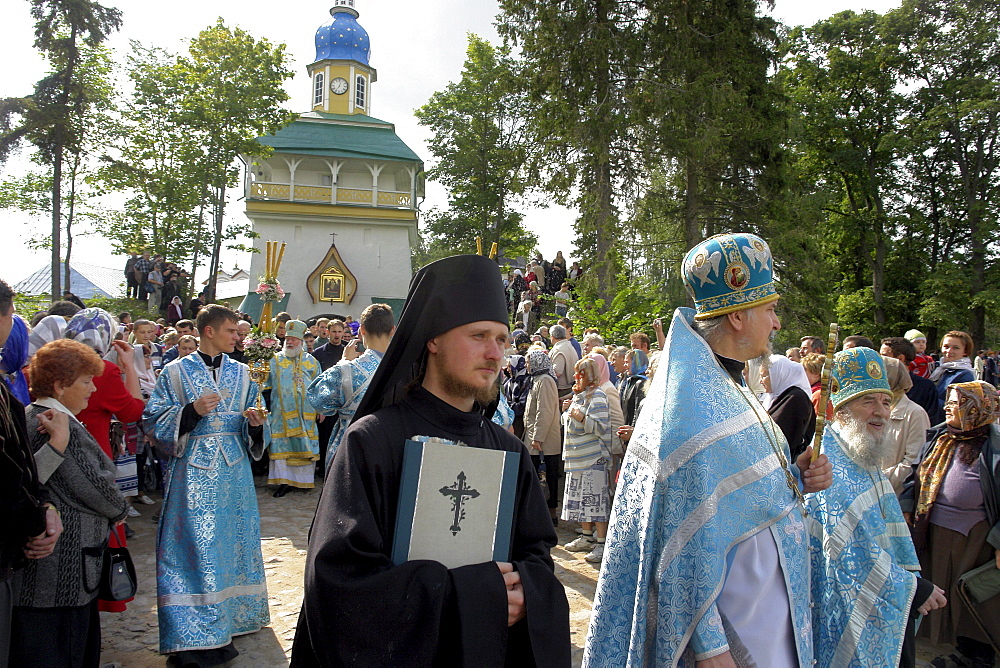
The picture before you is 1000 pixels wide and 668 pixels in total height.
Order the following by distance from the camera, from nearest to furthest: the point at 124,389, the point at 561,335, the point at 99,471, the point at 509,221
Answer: the point at 99,471 < the point at 124,389 < the point at 561,335 < the point at 509,221

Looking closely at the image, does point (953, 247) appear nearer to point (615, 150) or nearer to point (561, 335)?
point (615, 150)

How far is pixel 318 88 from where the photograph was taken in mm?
43000

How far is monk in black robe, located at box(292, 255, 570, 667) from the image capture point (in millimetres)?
1826

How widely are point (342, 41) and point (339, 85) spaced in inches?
128

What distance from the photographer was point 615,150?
1992cm

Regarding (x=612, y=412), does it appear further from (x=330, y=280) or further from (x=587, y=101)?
(x=330, y=280)

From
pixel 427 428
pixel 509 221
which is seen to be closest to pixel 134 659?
pixel 427 428

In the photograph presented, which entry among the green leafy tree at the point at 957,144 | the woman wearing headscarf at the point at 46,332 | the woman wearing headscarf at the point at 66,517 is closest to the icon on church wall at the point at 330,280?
the green leafy tree at the point at 957,144

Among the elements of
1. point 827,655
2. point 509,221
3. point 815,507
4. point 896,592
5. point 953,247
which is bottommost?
point 827,655

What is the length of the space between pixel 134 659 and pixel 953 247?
32.1 metres

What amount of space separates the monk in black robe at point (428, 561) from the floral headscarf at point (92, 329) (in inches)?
184

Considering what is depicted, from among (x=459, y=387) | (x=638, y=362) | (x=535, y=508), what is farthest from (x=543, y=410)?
(x=459, y=387)

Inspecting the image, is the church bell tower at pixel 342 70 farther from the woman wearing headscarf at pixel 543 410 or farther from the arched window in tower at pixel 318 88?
the woman wearing headscarf at pixel 543 410

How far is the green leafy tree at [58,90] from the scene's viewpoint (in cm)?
2042
